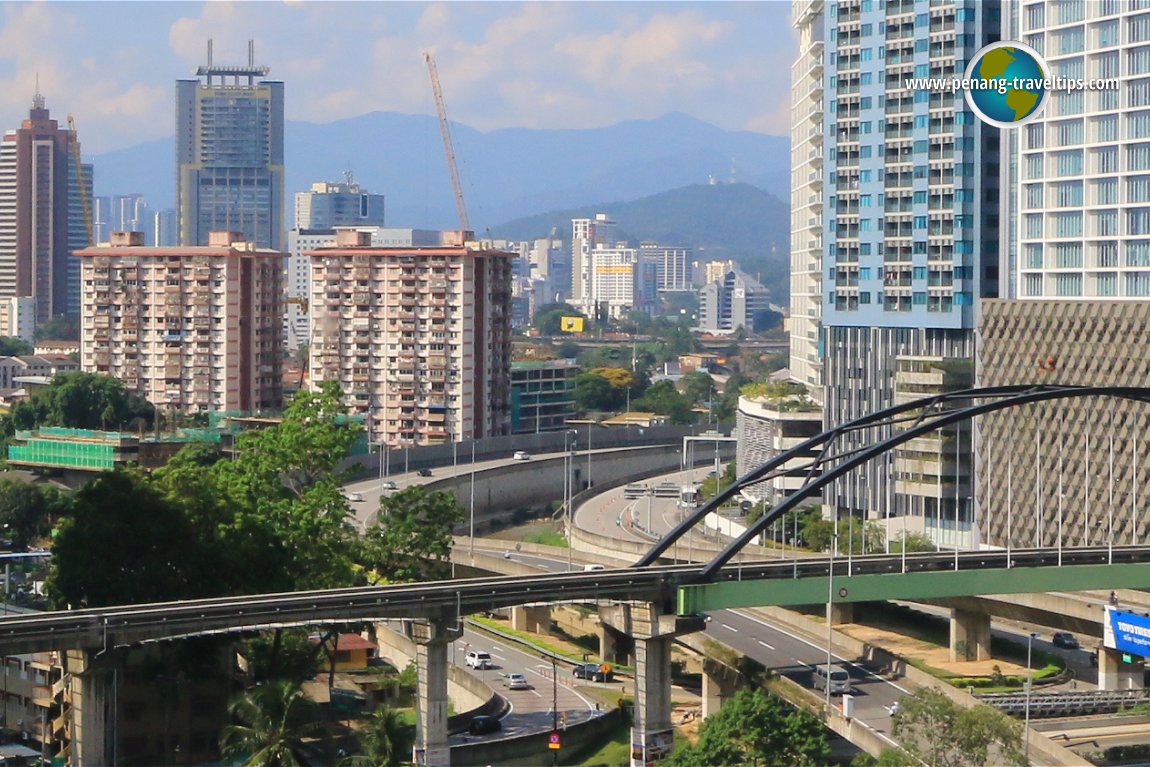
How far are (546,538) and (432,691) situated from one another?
48127 millimetres

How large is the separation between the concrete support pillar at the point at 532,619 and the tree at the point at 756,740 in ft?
75.9

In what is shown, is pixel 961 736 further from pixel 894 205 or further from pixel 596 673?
pixel 894 205

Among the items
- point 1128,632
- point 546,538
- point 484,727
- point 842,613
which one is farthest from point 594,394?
point 484,727

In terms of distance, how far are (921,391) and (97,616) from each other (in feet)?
129

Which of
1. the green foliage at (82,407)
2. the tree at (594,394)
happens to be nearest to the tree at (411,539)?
the green foliage at (82,407)

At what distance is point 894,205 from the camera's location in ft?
243

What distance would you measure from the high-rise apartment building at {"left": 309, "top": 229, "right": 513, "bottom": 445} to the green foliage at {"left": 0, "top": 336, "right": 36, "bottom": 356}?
251 ft

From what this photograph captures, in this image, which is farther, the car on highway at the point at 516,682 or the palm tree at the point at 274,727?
the car on highway at the point at 516,682

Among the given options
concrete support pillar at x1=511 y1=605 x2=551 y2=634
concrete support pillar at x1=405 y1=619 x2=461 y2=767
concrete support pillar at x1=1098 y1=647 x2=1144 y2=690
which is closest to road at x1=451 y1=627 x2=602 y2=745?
concrete support pillar at x1=511 y1=605 x2=551 y2=634

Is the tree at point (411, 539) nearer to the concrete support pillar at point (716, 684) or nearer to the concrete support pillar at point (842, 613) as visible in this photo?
the concrete support pillar at point (716, 684)

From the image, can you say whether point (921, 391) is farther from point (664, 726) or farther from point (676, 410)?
point (676, 410)

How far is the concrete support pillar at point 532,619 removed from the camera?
6262 centimetres

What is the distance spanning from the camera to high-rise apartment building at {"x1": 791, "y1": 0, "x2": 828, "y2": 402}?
285ft

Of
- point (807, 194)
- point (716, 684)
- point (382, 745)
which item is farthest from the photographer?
point (807, 194)
